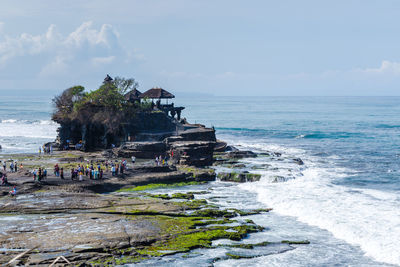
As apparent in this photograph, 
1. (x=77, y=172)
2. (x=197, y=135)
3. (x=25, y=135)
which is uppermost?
(x=197, y=135)

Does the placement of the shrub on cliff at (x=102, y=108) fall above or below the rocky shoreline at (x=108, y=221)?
above

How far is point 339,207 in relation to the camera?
3644 centimetres

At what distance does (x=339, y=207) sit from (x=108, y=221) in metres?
18.3

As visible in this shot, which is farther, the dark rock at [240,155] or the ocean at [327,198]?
the dark rock at [240,155]

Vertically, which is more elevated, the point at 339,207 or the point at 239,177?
the point at 239,177

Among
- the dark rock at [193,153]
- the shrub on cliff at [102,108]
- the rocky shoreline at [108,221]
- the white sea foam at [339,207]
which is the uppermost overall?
the shrub on cliff at [102,108]

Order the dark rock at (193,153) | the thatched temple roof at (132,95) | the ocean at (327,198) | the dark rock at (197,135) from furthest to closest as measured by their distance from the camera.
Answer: the thatched temple roof at (132,95), the dark rock at (197,135), the dark rock at (193,153), the ocean at (327,198)

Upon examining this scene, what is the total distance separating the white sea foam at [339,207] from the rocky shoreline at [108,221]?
4926 mm

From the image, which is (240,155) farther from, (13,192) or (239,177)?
(13,192)

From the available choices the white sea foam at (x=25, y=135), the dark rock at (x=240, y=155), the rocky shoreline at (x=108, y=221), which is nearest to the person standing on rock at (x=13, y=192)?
the rocky shoreline at (x=108, y=221)

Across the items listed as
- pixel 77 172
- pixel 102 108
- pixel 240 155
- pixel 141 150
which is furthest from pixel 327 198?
pixel 102 108

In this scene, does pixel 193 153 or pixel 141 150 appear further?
pixel 141 150

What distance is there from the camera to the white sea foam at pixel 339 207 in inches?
1132

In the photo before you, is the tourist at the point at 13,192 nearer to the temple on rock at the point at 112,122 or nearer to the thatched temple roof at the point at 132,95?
the temple on rock at the point at 112,122
